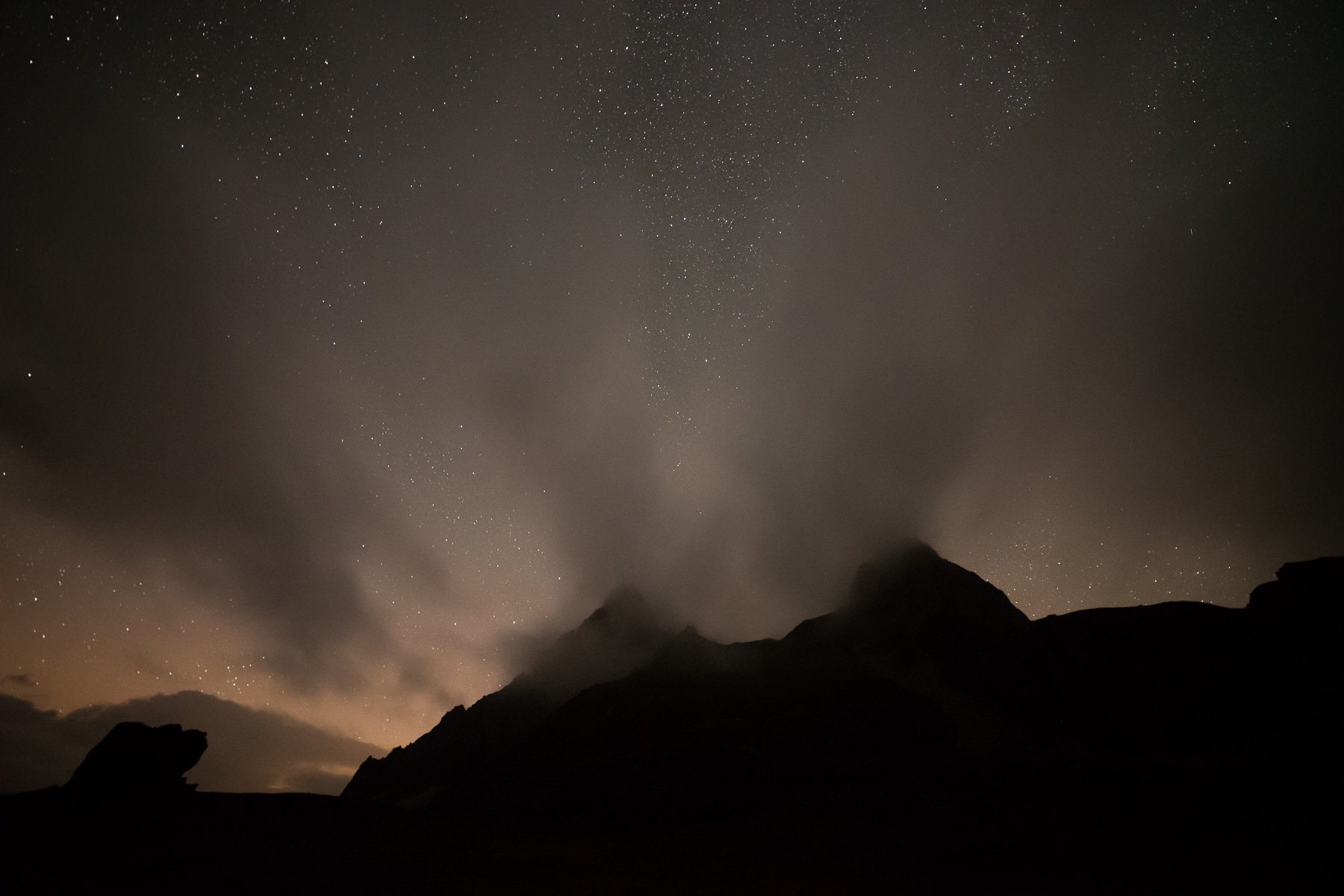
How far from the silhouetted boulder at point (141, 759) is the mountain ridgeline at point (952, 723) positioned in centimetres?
1457

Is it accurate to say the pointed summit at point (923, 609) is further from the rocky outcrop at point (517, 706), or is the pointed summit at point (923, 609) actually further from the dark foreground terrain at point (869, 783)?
the rocky outcrop at point (517, 706)

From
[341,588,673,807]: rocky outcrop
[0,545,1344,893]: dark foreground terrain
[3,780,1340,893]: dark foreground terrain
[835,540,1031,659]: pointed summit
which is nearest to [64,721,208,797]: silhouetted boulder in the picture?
[0,545,1344,893]: dark foreground terrain

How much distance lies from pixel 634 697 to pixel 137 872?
84.5 meters

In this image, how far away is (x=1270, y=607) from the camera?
6200 cm

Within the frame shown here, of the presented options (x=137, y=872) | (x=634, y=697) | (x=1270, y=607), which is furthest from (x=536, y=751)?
(x=1270, y=607)

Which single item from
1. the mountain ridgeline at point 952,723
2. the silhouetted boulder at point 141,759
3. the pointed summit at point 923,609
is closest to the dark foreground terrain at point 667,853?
the mountain ridgeline at point 952,723

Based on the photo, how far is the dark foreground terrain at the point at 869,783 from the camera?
2438 cm

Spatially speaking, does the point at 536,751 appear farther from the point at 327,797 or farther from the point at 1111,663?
the point at 1111,663

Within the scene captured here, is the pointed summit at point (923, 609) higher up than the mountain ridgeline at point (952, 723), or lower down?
higher up

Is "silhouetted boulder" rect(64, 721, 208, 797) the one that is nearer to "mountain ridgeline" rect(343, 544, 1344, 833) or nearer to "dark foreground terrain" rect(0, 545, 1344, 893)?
"dark foreground terrain" rect(0, 545, 1344, 893)

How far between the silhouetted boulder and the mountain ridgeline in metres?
14.6

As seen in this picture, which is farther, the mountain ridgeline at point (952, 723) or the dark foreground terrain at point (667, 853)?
the mountain ridgeline at point (952, 723)

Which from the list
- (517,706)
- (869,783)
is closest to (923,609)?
(869,783)

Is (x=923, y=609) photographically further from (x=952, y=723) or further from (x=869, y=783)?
(x=869, y=783)
